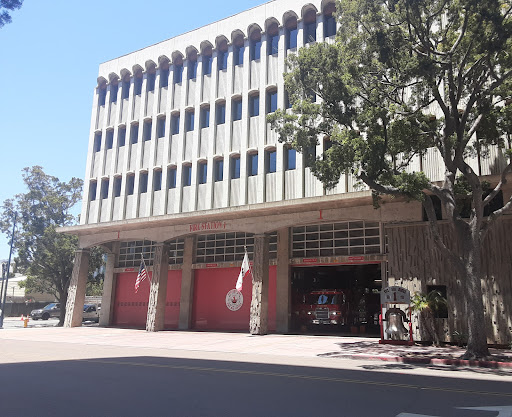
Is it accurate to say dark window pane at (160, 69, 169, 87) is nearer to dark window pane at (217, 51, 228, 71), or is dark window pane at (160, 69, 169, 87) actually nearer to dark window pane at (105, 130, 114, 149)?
dark window pane at (217, 51, 228, 71)

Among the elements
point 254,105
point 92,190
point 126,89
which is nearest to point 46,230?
point 92,190

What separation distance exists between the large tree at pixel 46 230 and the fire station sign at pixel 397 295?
975 inches

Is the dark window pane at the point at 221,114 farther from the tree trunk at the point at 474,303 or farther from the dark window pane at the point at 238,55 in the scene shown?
the tree trunk at the point at 474,303

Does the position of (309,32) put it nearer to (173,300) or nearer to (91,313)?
(173,300)

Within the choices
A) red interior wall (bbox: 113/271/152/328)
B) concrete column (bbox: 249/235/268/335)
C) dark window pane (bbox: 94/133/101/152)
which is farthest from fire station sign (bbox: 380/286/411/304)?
dark window pane (bbox: 94/133/101/152)

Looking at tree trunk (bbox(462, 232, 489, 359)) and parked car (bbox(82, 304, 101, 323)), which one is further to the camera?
parked car (bbox(82, 304, 101, 323))

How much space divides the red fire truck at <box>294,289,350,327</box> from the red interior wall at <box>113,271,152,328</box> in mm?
11931

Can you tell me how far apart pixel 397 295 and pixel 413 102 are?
7520 millimetres

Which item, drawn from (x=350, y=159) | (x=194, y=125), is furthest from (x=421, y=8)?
(x=194, y=125)

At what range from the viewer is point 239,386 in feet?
28.9

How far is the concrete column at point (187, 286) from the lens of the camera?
28.0 m

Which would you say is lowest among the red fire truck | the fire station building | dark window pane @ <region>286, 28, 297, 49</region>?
the red fire truck

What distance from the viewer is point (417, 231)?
19656 mm

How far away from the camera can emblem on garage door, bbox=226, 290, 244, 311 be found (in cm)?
2691
